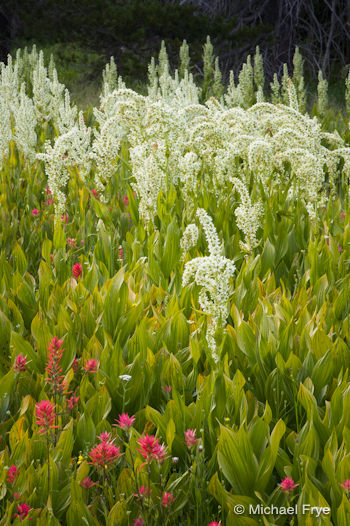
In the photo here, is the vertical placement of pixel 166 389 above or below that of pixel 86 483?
above

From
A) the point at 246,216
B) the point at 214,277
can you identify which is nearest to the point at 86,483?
the point at 214,277

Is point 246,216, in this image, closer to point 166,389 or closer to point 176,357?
point 176,357

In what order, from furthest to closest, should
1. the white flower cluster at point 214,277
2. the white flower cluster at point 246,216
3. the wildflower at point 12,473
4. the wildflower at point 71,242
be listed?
the wildflower at point 71,242 < the white flower cluster at point 246,216 < the white flower cluster at point 214,277 < the wildflower at point 12,473

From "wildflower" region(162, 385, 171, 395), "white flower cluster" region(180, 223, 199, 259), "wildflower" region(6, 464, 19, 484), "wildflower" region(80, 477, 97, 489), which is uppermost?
"white flower cluster" region(180, 223, 199, 259)

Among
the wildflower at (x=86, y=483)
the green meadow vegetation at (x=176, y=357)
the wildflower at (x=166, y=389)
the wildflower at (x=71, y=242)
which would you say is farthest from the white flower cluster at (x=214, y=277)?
the wildflower at (x=71, y=242)

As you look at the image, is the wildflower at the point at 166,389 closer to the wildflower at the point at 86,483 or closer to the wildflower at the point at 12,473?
the wildflower at the point at 86,483

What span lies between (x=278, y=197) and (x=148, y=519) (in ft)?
10.4

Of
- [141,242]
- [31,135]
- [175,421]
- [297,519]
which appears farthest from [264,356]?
[31,135]

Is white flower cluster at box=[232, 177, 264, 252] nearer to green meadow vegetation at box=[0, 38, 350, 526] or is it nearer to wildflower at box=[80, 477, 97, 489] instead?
green meadow vegetation at box=[0, 38, 350, 526]

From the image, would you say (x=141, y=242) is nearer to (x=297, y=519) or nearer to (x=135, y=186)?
(x=135, y=186)

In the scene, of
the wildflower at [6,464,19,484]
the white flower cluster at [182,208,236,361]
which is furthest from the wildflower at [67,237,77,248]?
the wildflower at [6,464,19,484]

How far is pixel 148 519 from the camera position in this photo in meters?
1.66

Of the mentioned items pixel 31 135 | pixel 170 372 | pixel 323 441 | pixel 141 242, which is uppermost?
pixel 31 135

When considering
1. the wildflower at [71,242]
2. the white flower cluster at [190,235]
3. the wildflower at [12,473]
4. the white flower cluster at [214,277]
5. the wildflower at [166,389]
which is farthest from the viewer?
the wildflower at [71,242]
